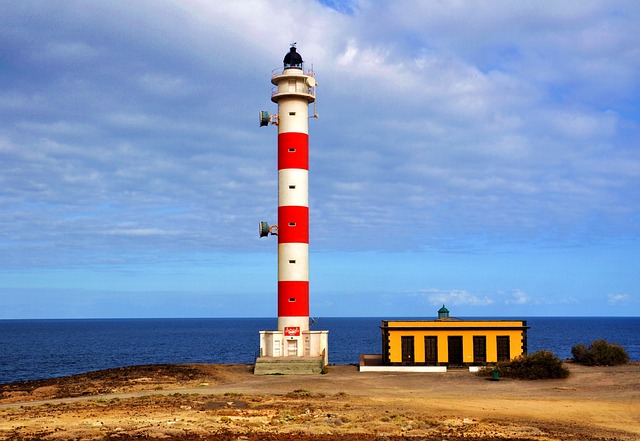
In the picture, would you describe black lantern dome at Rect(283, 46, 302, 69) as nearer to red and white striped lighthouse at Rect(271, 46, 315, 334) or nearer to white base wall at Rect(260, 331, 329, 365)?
red and white striped lighthouse at Rect(271, 46, 315, 334)

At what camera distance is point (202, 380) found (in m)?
42.2

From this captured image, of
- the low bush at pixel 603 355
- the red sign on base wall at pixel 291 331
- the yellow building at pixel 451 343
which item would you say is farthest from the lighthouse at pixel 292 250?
the low bush at pixel 603 355

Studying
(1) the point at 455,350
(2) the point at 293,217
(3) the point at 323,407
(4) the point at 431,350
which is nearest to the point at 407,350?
(4) the point at 431,350

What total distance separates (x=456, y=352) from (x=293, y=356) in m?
10.5

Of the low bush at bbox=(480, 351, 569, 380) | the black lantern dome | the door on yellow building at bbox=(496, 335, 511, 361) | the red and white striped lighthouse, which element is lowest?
the low bush at bbox=(480, 351, 569, 380)

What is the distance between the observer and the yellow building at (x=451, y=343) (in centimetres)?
4712

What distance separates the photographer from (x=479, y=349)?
4722 cm

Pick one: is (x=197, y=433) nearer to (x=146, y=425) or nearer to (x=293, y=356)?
(x=146, y=425)

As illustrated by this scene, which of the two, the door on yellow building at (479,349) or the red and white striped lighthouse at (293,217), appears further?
the red and white striped lighthouse at (293,217)

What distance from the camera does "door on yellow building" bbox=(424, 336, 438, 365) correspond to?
4719 centimetres

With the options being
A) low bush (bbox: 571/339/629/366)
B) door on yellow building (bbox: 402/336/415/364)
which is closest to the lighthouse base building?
door on yellow building (bbox: 402/336/415/364)

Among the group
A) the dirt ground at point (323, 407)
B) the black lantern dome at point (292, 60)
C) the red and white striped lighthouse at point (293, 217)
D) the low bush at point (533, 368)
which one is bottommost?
the dirt ground at point (323, 407)

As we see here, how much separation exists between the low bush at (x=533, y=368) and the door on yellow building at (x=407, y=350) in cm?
545

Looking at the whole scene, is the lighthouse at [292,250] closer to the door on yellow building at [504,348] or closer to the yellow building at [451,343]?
the yellow building at [451,343]
